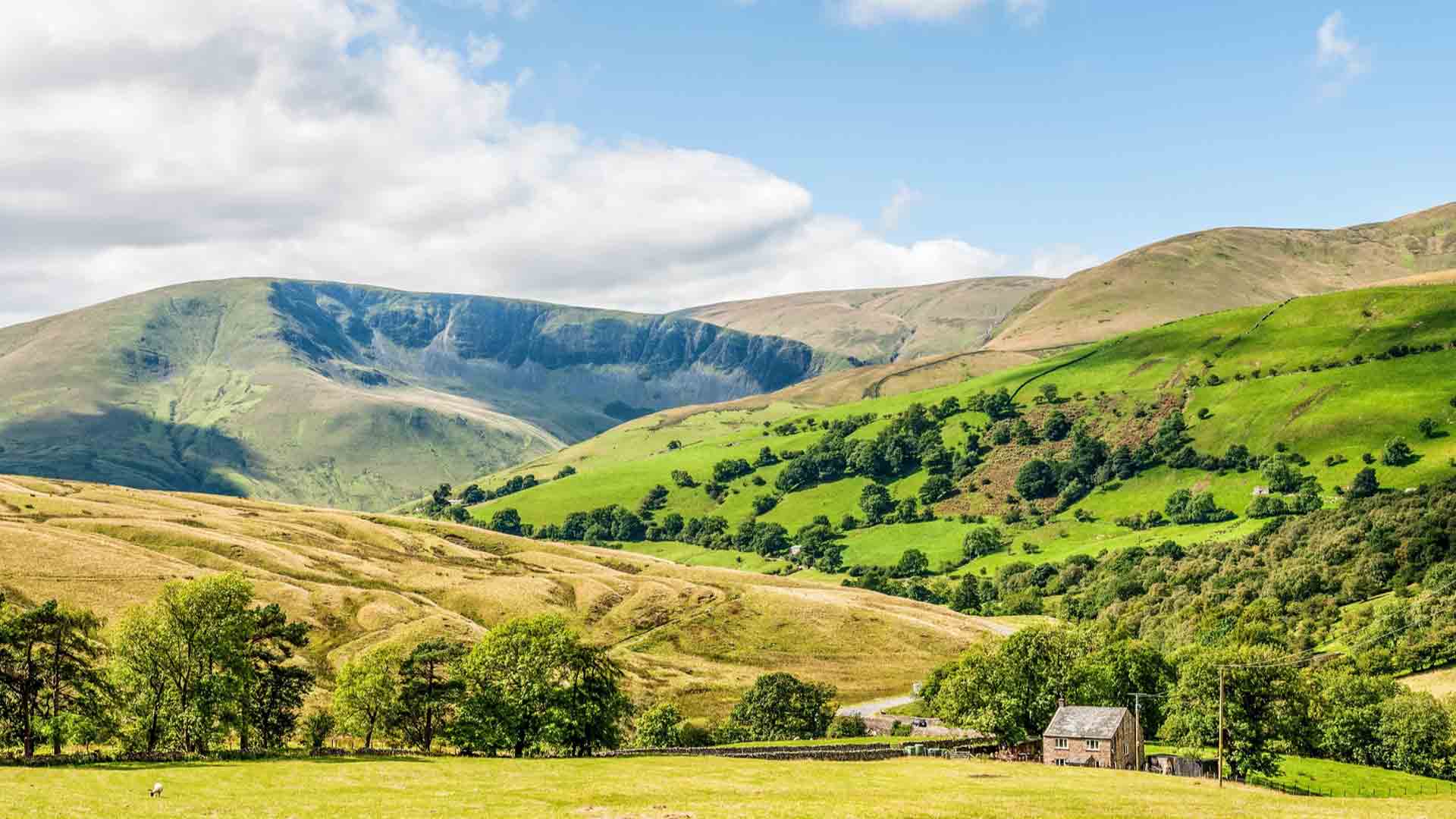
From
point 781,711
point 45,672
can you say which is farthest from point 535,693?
point 781,711

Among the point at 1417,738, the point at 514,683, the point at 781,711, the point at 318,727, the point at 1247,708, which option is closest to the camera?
the point at 514,683

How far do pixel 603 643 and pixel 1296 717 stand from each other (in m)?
112

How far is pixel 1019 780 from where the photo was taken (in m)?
82.4

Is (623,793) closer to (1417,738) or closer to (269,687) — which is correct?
(269,687)

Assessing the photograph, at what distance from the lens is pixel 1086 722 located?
105 metres

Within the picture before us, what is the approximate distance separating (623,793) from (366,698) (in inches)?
1729

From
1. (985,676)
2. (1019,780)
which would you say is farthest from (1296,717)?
(1019,780)

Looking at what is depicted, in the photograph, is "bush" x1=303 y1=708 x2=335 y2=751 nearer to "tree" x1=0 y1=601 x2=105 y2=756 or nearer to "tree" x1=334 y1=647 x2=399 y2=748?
"tree" x1=334 y1=647 x2=399 y2=748

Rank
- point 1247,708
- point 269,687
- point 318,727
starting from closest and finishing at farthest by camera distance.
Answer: point 269,687
point 1247,708
point 318,727

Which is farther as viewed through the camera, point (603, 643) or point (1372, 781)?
point (603, 643)

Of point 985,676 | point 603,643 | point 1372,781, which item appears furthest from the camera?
point 603,643

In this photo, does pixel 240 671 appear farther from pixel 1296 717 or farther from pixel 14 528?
pixel 14 528


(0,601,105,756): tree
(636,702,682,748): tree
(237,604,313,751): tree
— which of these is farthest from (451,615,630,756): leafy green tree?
(0,601,105,756): tree

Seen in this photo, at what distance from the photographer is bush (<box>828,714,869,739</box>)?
137750mm
